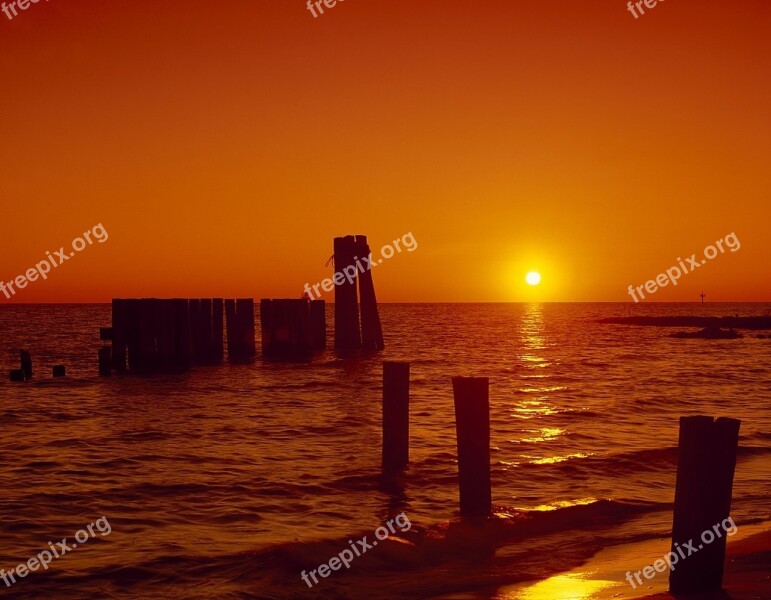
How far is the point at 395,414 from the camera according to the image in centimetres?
1092

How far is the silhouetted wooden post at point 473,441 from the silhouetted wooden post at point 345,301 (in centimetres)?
1801

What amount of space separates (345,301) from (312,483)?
16732 mm

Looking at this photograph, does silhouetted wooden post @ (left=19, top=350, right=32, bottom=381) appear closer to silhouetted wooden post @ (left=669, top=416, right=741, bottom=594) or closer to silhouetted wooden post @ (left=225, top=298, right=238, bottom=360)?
silhouetted wooden post @ (left=225, top=298, right=238, bottom=360)

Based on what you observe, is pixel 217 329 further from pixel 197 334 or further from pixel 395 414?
pixel 395 414

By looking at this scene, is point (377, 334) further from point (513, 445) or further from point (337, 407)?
point (513, 445)

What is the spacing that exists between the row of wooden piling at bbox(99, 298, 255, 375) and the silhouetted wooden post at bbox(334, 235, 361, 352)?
9.97 feet

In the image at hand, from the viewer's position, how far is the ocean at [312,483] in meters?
7.34

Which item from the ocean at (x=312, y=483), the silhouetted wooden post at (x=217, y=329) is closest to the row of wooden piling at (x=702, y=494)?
the ocean at (x=312, y=483)

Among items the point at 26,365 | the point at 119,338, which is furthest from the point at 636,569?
the point at 26,365

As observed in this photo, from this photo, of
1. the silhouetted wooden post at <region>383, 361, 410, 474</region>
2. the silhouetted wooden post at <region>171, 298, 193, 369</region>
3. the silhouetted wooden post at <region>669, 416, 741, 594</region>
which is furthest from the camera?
the silhouetted wooden post at <region>171, 298, 193, 369</region>

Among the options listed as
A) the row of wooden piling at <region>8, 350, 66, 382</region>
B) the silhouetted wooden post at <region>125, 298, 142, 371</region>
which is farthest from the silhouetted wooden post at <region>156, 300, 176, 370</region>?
the row of wooden piling at <region>8, 350, 66, 382</region>

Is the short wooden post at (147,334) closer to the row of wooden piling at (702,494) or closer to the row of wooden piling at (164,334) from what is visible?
the row of wooden piling at (164,334)

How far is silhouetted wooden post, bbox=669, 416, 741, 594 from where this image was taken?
5664mm

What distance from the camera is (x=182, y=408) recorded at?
18391mm
